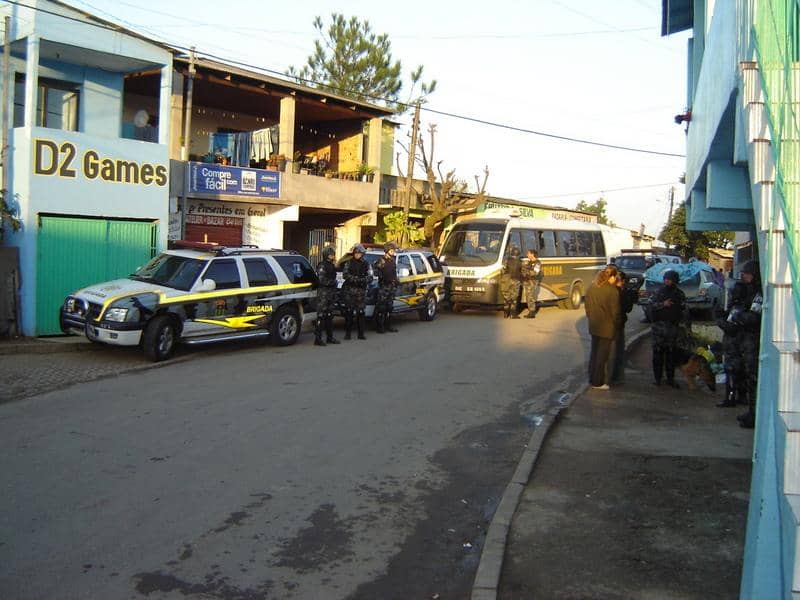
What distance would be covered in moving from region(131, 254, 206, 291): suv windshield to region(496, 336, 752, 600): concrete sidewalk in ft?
23.7

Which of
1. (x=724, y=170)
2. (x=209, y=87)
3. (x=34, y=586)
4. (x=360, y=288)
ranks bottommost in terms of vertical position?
(x=34, y=586)

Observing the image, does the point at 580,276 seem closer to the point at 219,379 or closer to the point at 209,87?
the point at 209,87

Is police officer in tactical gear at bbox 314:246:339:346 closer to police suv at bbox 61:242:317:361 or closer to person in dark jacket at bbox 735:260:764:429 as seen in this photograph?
police suv at bbox 61:242:317:361

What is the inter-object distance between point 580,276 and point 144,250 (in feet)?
47.5

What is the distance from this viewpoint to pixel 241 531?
5.75 m

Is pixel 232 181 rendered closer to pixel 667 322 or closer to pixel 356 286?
pixel 356 286

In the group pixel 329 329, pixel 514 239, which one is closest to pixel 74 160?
pixel 329 329

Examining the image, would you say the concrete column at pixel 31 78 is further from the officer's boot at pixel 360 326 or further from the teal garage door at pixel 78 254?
the officer's boot at pixel 360 326

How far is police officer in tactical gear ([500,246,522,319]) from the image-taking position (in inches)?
850

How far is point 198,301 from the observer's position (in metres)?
13.8

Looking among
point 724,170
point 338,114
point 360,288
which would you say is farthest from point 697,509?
point 338,114

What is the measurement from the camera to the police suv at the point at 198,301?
1290 cm

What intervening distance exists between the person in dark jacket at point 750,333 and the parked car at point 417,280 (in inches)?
396

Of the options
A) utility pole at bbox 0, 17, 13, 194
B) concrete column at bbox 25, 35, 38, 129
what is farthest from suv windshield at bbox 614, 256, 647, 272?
utility pole at bbox 0, 17, 13, 194
